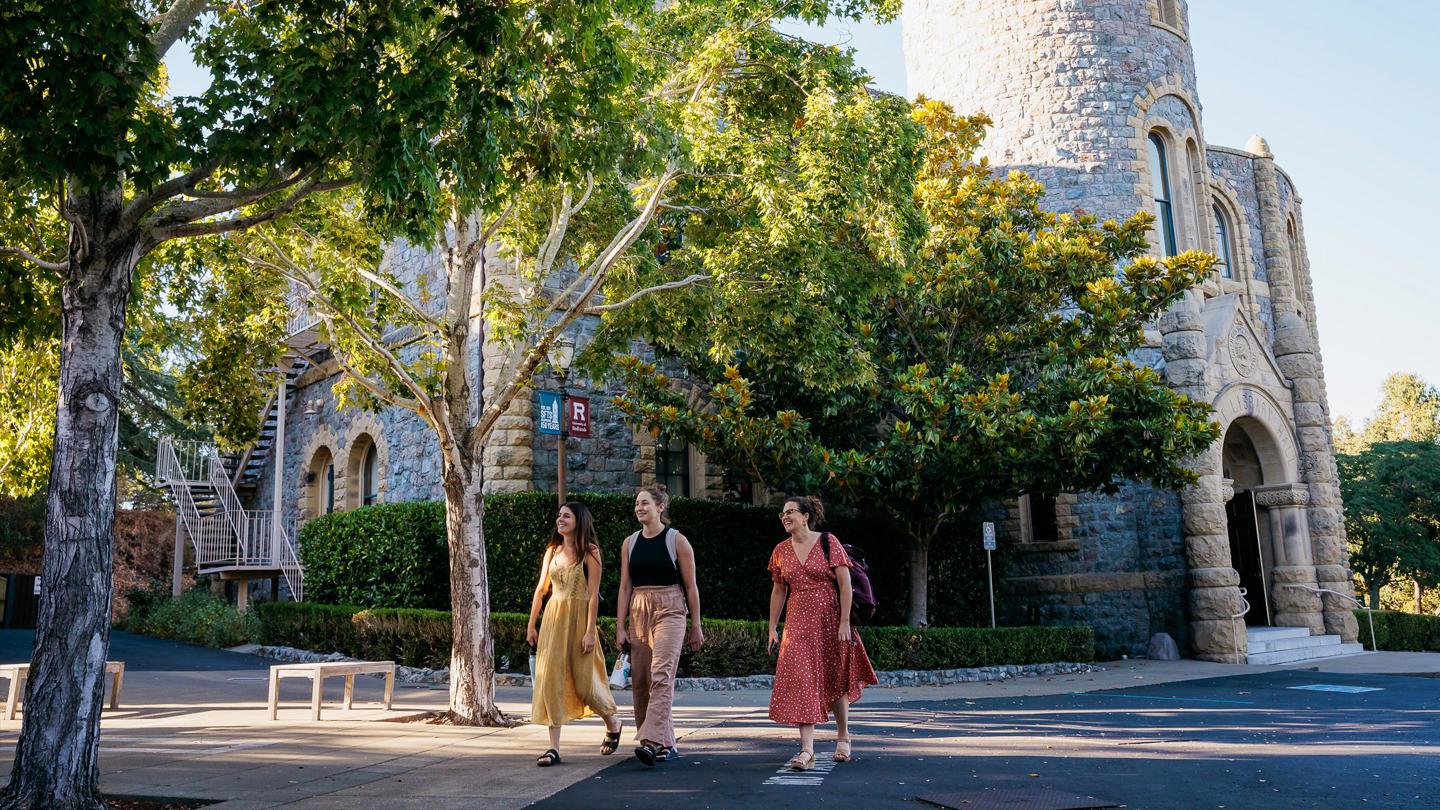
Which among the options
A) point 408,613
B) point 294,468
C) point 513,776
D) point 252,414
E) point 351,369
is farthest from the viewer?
point 294,468

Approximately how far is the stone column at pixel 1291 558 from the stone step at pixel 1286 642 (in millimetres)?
312

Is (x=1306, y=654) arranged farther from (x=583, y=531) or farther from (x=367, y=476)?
(x=367, y=476)

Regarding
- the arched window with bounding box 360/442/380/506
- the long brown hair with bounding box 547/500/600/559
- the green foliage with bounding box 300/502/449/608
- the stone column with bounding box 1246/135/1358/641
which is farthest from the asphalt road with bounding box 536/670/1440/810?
the arched window with bounding box 360/442/380/506

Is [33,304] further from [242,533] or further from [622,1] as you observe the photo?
[242,533]

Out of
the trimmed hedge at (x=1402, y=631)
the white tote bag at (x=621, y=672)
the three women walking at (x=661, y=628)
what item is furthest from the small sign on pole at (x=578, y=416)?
the trimmed hedge at (x=1402, y=631)

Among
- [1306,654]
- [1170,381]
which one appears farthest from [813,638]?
[1306,654]

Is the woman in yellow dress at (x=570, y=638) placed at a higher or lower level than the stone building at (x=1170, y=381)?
lower

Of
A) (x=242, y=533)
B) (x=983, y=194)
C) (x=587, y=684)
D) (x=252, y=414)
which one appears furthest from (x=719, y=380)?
(x=242, y=533)

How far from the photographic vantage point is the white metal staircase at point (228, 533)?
20.7 m

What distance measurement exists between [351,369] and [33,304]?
357 centimetres

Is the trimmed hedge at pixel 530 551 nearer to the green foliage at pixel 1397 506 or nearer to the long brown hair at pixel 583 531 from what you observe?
the long brown hair at pixel 583 531

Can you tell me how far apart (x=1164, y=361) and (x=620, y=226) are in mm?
11780

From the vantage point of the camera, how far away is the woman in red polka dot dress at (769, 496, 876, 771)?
24.4ft

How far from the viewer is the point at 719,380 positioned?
1650 centimetres
